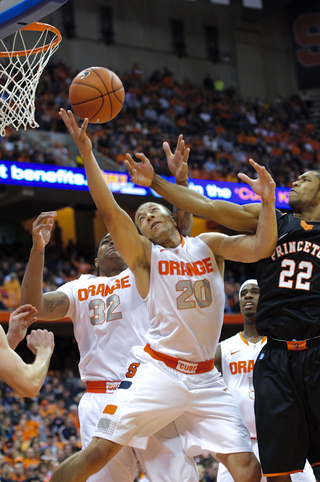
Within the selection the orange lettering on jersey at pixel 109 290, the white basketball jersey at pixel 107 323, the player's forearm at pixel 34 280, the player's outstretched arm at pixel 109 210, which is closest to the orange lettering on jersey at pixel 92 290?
the white basketball jersey at pixel 107 323

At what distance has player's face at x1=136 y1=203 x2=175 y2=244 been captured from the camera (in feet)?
14.8

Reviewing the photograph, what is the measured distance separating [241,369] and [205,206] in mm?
2585

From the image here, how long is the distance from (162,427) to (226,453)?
507 millimetres

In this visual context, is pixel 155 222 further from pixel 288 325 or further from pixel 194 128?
pixel 194 128

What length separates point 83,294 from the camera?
203 inches

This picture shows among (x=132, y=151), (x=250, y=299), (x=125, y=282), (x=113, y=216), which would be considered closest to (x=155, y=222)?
(x=113, y=216)

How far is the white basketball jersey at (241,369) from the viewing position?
5.95 meters

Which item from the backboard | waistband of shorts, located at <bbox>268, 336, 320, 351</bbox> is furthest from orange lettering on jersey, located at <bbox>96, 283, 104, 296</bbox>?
the backboard

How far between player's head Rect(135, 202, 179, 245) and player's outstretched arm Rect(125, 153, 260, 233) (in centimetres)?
32

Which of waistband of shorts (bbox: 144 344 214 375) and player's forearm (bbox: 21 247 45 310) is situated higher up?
player's forearm (bbox: 21 247 45 310)

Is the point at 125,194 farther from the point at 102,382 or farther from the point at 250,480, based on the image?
the point at 250,480

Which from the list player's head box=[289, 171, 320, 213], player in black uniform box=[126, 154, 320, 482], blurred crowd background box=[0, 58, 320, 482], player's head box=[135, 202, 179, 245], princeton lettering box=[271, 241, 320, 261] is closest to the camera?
player in black uniform box=[126, 154, 320, 482]

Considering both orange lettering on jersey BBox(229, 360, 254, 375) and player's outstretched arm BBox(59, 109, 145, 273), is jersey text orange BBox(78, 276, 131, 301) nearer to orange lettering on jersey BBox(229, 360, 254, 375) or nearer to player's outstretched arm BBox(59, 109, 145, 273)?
player's outstretched arm BBox(59, 109, 145, 273)

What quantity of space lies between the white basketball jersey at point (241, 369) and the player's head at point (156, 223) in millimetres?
2154
